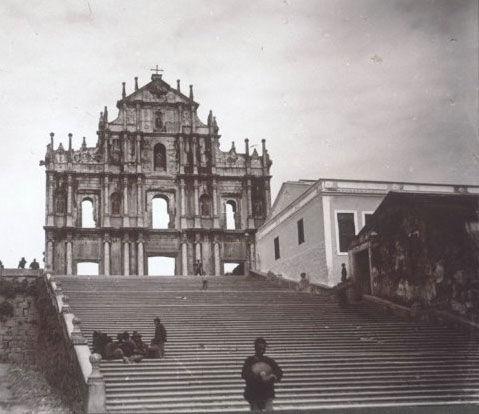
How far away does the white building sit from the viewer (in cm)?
2914

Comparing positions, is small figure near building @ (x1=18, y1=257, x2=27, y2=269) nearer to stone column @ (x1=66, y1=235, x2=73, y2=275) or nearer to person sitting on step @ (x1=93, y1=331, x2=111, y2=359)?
stone column @ (x1=66, y1=235, x2=73, y2=275)

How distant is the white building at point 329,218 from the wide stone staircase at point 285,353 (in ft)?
16.6

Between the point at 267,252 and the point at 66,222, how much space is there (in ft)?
Answer: 40.3

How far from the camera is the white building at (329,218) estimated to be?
95.6 ft

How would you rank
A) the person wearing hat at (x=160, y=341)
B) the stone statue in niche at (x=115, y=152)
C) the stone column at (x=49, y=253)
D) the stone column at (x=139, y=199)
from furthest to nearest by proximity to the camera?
the stone statue in niche at (x=115, y=152), the stone column at (x=139, y=199), the stone column at (x=49, y=253), the person wearing hat at (x=160, y=341)

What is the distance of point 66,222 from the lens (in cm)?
3972

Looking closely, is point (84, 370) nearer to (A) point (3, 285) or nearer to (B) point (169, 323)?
(B) point (169, 323)

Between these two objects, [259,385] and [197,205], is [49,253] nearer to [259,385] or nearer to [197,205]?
[197,205]

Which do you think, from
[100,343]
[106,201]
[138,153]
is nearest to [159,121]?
[138,153]

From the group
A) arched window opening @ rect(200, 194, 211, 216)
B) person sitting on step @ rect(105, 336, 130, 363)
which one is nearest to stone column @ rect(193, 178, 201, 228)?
arched window opening @ rect(200, 194, 211, 216)

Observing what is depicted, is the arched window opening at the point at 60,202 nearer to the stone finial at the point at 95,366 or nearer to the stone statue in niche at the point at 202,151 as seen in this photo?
the stone statue in niche at the point at 202,151

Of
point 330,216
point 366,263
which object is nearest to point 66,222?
point 330,216

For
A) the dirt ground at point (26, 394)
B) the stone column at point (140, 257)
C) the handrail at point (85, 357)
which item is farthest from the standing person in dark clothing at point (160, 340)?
the stone column at point (140, 257)

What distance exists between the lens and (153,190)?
41.8 m
